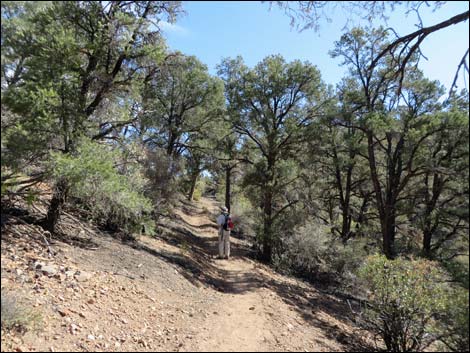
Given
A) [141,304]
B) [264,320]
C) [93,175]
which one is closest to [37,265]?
[93,175]

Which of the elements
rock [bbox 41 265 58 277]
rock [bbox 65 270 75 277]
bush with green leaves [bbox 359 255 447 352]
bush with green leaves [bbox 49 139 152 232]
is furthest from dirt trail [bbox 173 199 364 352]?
bush with green leaves [bbox 49 139 152 232]

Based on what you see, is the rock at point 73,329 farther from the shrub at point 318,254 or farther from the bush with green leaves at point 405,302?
the shrub at point 318,254

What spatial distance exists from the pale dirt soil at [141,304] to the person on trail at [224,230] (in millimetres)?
2840

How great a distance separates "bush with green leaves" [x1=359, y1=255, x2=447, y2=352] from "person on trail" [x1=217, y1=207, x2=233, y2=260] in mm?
6788

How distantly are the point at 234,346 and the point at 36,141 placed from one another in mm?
4913

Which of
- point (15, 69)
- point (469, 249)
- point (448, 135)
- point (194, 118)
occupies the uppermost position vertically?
point (194, 118)

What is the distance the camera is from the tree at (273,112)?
1380 centimetres

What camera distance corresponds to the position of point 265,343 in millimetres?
5375

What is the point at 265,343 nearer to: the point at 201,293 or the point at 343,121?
the point at 201,293

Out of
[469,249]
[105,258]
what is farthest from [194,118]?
[469,249]

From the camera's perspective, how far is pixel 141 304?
244 inches

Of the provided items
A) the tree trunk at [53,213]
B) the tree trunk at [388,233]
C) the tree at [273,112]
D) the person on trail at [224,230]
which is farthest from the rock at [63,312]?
the tree trunk at [388,233]

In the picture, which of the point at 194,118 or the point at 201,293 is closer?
the point at 201,293

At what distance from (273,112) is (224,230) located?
5575 millimetres
